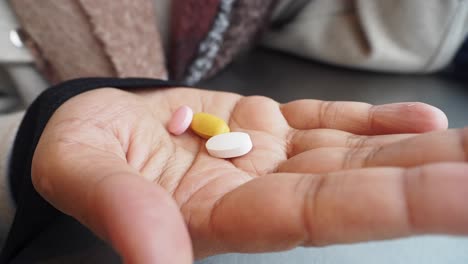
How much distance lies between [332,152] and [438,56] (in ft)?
1.79

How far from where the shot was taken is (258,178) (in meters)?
0.39

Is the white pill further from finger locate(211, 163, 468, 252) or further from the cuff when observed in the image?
the cuff

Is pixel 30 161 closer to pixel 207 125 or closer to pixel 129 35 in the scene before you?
pixel 207 125

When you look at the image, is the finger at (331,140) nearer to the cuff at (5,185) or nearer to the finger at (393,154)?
the finger at (393,154)

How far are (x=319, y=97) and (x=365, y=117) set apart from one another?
0.30m

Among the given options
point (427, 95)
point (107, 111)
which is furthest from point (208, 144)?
point (427, 95)

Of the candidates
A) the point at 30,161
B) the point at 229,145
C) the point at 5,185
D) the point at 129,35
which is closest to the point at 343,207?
the point at 229,145

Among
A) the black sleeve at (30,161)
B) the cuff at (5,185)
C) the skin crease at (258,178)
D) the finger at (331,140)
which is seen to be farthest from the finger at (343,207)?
the cuff at (5,185)

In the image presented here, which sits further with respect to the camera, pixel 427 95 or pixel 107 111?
pixel 427 95

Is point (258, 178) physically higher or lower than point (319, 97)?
higher

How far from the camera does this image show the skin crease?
1.01ft

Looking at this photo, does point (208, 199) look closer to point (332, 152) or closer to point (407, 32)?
point (332, 152)

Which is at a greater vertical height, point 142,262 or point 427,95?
point 142,262

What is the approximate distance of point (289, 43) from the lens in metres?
0.98
